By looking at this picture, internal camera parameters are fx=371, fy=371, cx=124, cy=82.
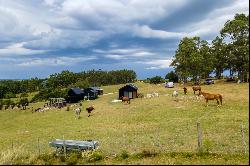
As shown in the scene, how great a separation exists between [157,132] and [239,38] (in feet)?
202

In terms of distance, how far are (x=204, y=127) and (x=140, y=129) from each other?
25.8 feet

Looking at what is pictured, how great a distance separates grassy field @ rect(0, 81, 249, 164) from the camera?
23891 mm

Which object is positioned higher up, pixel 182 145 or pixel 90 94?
pixel 90 94

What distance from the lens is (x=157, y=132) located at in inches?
1547

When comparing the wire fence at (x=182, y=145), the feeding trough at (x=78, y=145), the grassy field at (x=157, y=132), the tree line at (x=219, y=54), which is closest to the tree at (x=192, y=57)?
the tree line at (x=219, y=54)

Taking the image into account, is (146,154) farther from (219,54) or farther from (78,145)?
(219,54)

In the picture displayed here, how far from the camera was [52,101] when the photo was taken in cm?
9781

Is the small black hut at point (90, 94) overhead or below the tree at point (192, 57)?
below

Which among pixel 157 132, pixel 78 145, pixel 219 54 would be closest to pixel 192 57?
pixel 219 54

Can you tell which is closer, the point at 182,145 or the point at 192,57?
the point at 182,145

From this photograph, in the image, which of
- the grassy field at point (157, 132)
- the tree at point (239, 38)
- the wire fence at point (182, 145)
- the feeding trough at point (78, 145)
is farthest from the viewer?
the tree at point (239, 38)

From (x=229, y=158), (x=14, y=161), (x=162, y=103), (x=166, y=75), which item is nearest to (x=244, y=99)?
(x=162, y=103)

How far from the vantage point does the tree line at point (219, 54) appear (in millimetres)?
92625

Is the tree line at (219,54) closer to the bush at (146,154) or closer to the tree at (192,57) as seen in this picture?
the tree at (192,57)
